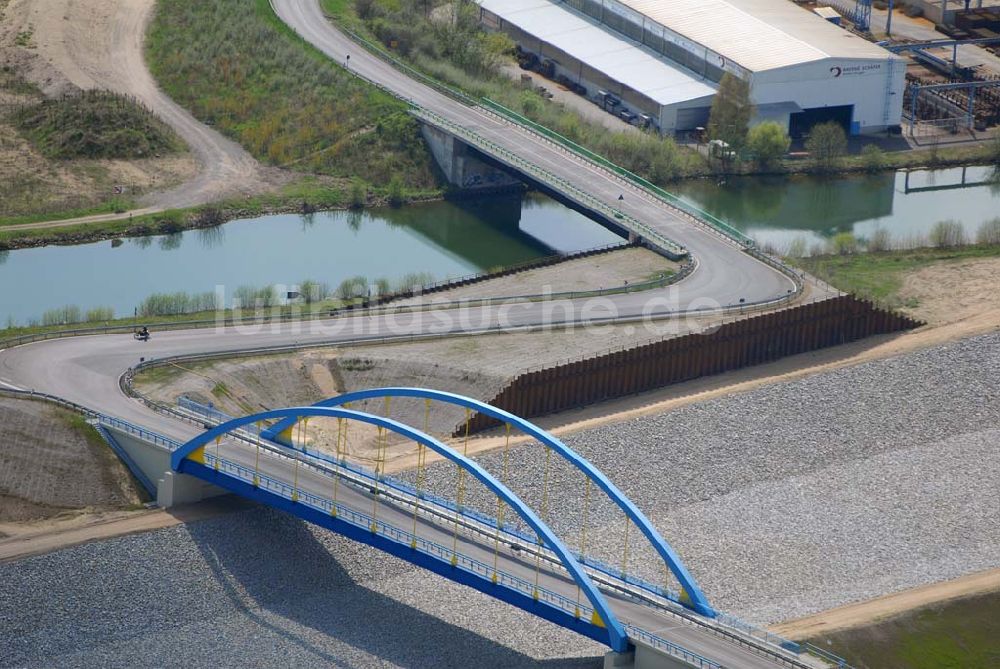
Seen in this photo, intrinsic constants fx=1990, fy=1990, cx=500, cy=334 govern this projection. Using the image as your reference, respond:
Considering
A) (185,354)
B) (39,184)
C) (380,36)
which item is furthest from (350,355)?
(380,36)

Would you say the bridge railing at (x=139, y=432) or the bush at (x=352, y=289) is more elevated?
the bridge railing at (x=139, y=432)

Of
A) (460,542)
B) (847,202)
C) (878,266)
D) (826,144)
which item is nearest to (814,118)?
(826,144)

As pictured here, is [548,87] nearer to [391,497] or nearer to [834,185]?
[834,185]

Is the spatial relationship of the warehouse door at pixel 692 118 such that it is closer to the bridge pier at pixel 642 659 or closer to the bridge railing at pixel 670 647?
the bridge railing at pixel 670 647

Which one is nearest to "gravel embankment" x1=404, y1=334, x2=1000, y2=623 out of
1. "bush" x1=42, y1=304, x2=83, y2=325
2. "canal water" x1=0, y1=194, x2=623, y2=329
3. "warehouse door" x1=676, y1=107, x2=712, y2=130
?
"bush" x1=42, y1=304, x2=83, y2=325

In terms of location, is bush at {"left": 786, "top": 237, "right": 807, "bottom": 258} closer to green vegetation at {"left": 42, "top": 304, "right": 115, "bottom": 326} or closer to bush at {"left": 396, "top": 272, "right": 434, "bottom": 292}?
bush at {"left": 396, "top": 272, "right": 434, "bottom": 292}

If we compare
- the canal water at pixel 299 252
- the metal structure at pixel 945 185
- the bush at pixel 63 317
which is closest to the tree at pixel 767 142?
the metal structure at pixel 945 185
